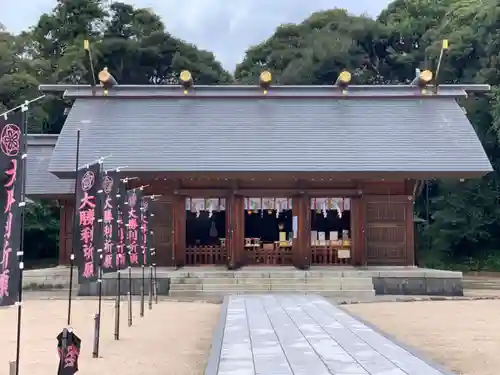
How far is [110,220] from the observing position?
8.80 metres

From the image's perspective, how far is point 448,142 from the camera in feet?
56.0

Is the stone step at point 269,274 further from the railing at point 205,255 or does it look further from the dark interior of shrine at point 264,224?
the dark interior of shrine at point 264,224

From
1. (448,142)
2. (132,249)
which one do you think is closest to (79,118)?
(132,249)

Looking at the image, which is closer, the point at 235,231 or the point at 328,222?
the point at 235,231

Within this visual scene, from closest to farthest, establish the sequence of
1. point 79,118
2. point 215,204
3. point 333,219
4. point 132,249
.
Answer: point 132,249 → point 215,204 → point 79,118 → point 333,219

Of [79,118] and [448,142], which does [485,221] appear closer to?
[448,142]

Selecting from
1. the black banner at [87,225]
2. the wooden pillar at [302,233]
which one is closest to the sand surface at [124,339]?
the black banner at [87,225]

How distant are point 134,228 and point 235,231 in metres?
5.61

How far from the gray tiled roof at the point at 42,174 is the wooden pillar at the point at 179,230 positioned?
11.7 ft

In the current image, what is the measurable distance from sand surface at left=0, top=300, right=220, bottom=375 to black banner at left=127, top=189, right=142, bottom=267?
1.11 metres

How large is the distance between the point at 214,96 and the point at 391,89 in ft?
18.8

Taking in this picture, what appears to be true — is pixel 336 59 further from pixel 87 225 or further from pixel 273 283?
pixel 87 225

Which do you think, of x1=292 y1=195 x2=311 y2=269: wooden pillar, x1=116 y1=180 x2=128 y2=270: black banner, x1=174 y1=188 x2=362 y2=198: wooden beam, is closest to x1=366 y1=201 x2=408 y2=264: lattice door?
x1=174 y1=188 x2=362 y2=198: wooden beam

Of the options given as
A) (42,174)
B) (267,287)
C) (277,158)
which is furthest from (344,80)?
(42,174)
